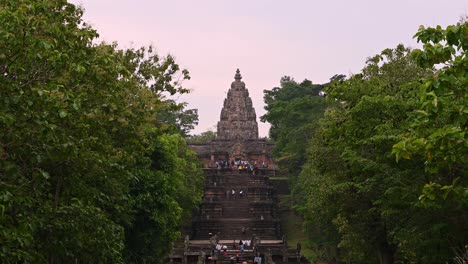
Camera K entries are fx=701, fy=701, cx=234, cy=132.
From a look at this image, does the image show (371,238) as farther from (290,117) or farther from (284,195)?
(284,195)

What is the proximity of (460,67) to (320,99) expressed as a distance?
37617 millimetres

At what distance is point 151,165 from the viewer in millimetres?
26984

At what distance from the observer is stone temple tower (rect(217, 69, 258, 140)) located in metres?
67.9

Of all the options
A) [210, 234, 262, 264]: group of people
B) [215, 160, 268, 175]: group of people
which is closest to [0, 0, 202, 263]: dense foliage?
[210, 234, 262, 264]: group of people

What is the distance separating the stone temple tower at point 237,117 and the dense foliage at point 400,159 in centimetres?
4019

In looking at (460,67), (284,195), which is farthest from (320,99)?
(460,67)

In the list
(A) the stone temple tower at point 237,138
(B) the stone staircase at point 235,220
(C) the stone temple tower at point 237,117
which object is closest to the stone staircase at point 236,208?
(B) the stone staircase at point 235,220

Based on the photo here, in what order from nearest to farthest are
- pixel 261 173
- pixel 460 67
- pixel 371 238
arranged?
1. pixel 460 67
2. pixel 371 238
3. pixel 261 173

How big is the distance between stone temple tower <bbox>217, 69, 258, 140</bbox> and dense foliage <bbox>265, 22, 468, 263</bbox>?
4019 centimetres

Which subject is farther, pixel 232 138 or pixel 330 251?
pixel 232 138

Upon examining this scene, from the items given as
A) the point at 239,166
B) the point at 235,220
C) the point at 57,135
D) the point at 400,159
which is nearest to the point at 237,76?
the point at 239,166

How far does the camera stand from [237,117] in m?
68.7

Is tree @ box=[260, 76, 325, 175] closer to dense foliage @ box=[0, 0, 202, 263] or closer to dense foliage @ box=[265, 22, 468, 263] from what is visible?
dense foliage @ box=[265, 22, 468, 263]

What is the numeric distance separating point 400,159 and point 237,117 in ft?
172
